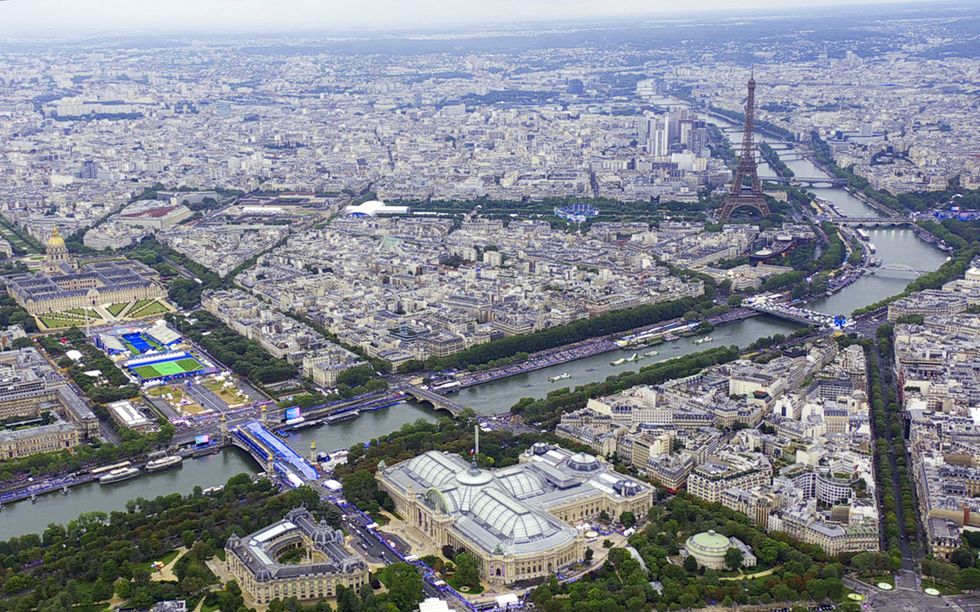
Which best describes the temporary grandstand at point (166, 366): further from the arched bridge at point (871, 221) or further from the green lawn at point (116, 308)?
the arched bridge at point (871, 221)

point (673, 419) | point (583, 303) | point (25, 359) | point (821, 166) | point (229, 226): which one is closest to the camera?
point (673, 419)

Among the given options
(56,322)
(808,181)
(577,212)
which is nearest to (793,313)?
(577,212)

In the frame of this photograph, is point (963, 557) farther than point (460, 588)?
Yes

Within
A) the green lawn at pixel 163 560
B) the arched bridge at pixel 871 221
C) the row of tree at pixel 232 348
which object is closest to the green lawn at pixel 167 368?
the row of tree at pixel 232 348

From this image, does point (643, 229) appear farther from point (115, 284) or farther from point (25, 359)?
point (25, 359)

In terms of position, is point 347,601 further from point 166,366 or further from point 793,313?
point 793,313

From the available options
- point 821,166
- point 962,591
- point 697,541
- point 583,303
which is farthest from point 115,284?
point 821,166
